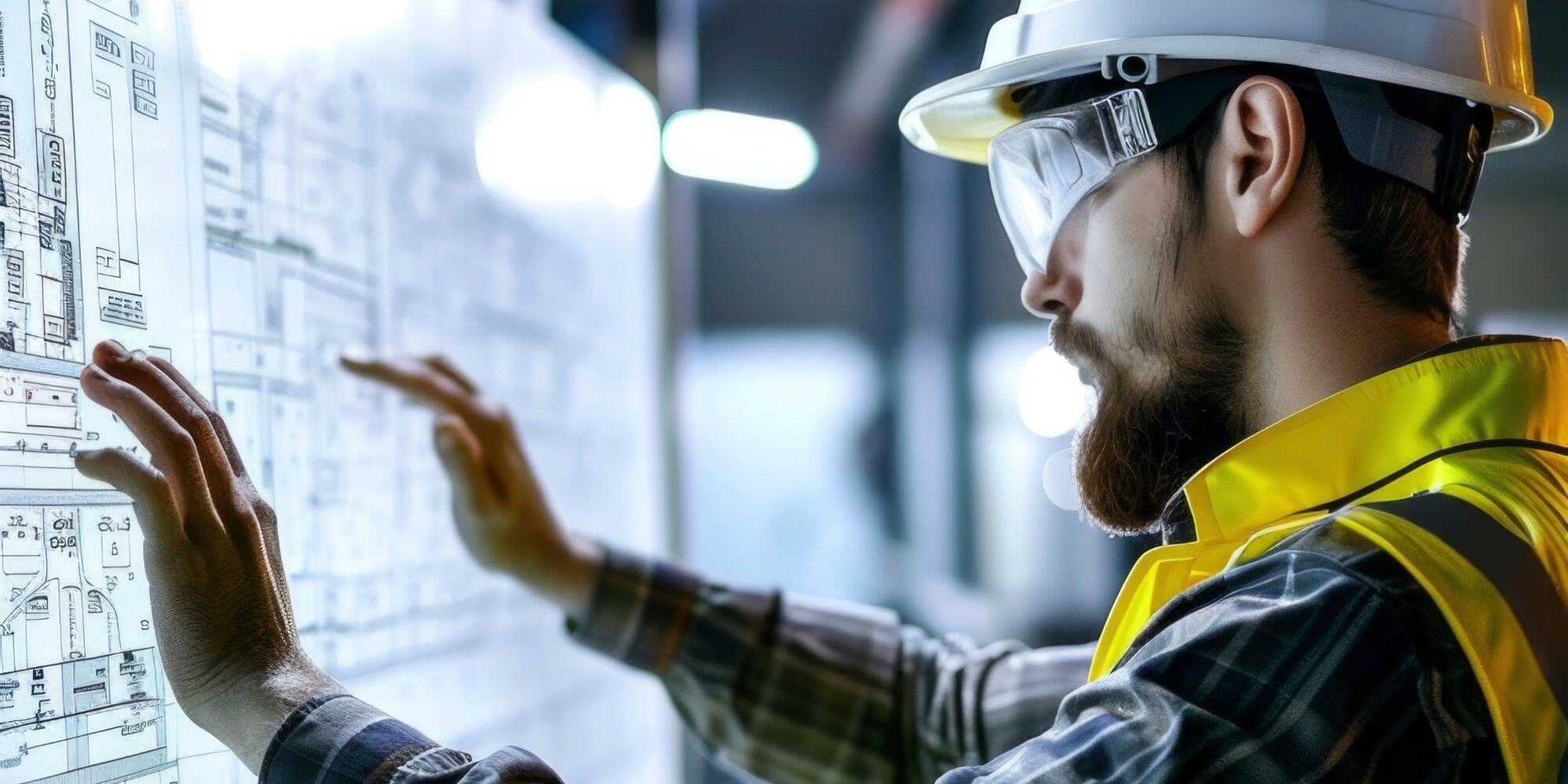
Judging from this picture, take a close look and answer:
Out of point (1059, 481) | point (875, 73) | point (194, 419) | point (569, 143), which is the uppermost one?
point (875, 73)

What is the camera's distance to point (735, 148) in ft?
8.27

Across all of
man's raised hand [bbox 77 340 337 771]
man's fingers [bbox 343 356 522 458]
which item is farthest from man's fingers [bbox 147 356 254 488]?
man's fingers [bbox 343 356 522 458]

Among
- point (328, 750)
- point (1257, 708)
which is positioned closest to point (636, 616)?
point (328, 750)

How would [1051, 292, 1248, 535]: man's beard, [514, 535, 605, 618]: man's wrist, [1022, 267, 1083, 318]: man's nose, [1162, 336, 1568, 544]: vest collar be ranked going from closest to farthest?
[1162, 336, 1568, 544]: vest collar < [1051, 292, 1248, 535]: man's beard < [1022, 267, 1083, 318]: man's nose < [514, 535, 605, 618]: man's wrist

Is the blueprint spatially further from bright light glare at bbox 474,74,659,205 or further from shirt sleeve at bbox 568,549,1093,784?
shirt sleeve at bbox 568,549,1093,784

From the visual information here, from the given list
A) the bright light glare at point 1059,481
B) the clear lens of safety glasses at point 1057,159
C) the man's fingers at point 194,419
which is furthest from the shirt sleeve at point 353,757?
the bright light glare at point 1059,481

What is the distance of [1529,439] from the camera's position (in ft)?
2.88

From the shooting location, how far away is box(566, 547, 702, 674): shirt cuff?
1485 mm

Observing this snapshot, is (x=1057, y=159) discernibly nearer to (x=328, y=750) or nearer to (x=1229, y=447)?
(x=1229, y=447)

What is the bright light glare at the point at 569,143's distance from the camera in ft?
4.84

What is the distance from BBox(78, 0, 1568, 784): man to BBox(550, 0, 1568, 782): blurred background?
10.9 ft

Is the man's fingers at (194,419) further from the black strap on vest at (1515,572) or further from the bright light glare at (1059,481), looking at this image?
the bright light glare at (1059,481)

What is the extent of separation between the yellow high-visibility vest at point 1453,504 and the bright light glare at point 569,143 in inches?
35.7

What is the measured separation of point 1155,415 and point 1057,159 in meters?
0.25
